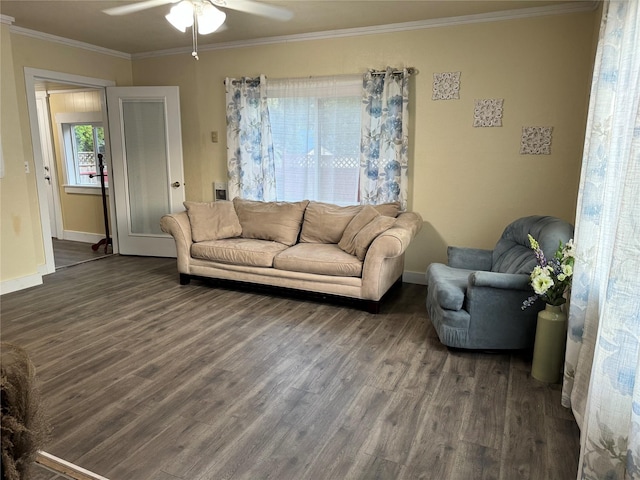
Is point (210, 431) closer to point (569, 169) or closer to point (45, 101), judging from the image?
point (569, 169)

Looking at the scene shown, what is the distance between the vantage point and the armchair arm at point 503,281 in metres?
2.79

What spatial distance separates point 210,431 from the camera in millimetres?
2180

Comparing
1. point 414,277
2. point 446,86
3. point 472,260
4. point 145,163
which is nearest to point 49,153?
point 145,163

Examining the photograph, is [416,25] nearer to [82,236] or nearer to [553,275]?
[553,275]

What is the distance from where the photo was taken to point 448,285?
9.98ft

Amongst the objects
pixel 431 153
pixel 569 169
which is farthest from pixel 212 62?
pixel 569 169

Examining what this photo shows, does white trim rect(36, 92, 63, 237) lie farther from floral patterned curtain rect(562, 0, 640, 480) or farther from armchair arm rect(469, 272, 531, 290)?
floral patterned curtain rect(562, 0, 640, 480)

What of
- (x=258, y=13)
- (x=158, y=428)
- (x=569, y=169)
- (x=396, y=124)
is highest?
(x=258, y=13)

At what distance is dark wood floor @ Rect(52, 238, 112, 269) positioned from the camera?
5.55 metres

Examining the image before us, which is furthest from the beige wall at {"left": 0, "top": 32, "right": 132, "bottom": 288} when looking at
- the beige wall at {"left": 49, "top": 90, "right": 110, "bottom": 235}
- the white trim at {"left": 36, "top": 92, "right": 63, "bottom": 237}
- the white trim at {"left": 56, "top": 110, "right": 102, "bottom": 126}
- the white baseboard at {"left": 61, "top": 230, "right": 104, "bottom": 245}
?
the white trim at {"left": 36, "top": 92, "right": 63, "bottom": 237}

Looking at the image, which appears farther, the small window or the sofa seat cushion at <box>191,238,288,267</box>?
the small window

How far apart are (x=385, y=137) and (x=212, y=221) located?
202 centimetres

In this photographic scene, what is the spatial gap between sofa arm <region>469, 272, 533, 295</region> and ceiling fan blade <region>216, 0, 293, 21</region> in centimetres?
282

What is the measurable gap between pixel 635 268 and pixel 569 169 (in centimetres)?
286
